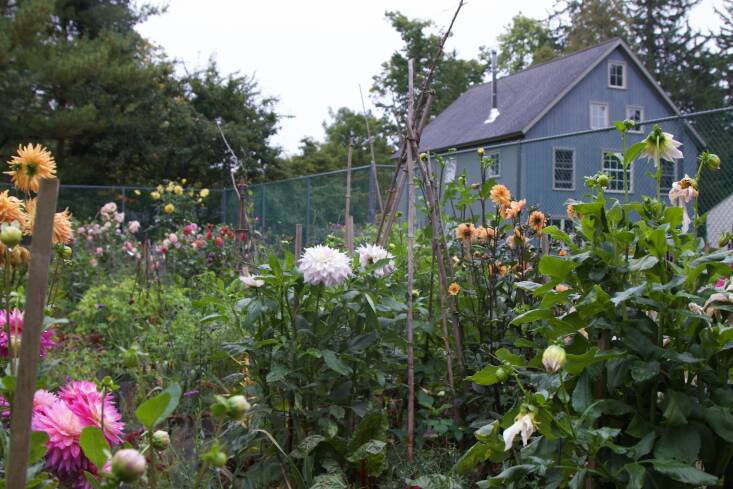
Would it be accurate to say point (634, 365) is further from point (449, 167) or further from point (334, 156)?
point (334, 156)

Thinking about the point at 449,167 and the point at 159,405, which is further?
the point at 449,167

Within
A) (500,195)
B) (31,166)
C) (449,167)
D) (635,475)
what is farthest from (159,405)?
(449,167)

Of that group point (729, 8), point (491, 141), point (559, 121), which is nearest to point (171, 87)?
point (491, 141)

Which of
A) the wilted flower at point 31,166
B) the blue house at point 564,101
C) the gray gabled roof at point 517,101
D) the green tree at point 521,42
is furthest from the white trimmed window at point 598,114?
the wilted flower at point 31,166

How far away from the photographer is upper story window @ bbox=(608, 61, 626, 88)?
19703 millimetres

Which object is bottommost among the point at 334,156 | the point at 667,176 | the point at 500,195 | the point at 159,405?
the point at 159,405

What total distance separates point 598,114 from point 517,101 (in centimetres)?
244

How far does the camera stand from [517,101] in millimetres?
20484

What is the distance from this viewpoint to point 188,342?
329 centimetres

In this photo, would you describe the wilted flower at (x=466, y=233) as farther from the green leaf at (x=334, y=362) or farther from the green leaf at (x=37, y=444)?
the green leaf at (x=37, y=444)

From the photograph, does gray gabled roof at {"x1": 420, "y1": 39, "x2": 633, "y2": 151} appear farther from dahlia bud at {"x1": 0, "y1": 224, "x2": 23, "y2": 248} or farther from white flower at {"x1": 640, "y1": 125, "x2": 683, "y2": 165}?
dahlia bud at {"x1": 0, "y1": 224, "x2": 23, "y2": 248}

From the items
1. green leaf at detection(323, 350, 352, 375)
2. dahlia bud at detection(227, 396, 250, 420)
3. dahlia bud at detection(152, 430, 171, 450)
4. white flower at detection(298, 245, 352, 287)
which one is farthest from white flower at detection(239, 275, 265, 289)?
dahlia bud at detection(227, 396, 250, 420)

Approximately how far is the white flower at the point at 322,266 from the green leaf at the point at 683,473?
3.07 ft

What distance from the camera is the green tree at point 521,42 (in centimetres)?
3212
